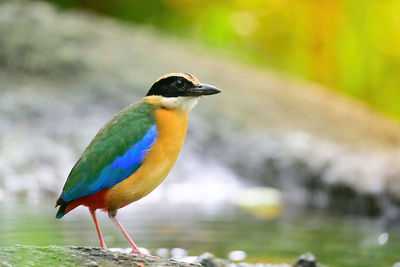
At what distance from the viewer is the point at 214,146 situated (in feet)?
33.5

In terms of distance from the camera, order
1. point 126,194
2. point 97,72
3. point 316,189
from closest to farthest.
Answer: point 126,194
point 316,189
point 97,72

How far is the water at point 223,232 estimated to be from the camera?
6.32m

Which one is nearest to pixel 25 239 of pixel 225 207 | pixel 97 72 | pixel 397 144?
pixel 225 207

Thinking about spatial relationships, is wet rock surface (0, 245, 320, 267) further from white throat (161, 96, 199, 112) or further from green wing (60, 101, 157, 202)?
white throat (161, 96, 199, 112)

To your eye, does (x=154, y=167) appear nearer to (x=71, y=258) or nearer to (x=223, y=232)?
(x=71, y=258)

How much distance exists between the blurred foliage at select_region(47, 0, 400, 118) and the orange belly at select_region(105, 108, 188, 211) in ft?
32.0

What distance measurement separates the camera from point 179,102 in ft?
15.1

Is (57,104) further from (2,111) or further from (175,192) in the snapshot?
(175,192)

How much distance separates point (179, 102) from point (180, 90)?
0.07 meters

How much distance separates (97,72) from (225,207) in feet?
10.9

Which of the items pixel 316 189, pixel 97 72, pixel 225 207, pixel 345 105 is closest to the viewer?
pixel 225 207

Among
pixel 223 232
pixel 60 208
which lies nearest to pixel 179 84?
pixel 60 208

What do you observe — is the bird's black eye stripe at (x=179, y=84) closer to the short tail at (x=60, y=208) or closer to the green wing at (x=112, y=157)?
the green wing at (x=112, y=157)

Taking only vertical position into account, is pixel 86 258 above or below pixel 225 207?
below
